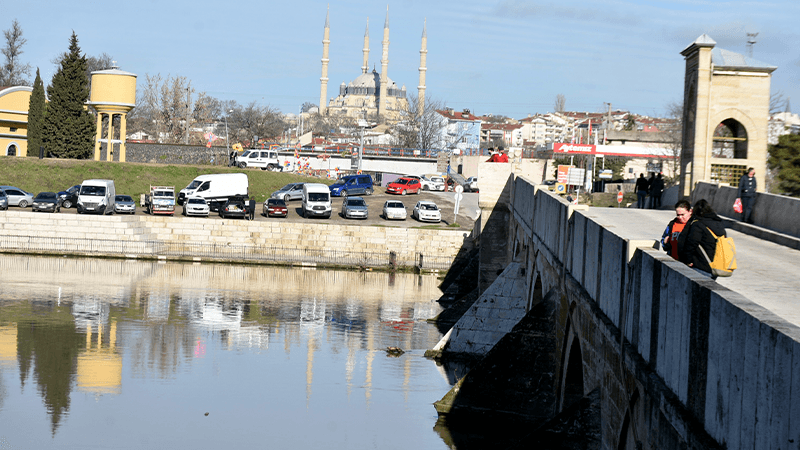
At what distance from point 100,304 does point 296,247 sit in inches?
622

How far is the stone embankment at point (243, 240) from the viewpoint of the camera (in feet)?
149

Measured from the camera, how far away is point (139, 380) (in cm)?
2230

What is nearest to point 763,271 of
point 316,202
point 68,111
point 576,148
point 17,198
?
point 316,202

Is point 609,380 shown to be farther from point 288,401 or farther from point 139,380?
point 139,380

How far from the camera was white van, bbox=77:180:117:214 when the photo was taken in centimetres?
4719

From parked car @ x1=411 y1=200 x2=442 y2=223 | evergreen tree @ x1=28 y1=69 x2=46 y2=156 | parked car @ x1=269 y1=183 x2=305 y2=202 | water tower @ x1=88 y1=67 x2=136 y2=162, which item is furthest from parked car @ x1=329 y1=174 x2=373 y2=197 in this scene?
evergreen tree @ x1=28 y1=69 x2=46 y2=156

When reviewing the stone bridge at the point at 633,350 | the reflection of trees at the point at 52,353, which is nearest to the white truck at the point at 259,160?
the reflection of trees at the point at 52,353

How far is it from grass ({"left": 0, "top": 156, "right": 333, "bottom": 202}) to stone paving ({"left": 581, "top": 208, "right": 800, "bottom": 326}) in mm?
44610

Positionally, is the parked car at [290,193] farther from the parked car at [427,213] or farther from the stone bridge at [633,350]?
the stone bridge at [633,350]

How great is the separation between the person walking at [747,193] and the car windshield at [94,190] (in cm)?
3847

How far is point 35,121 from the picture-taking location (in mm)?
68938

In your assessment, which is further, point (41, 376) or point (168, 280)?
point (168, 280)

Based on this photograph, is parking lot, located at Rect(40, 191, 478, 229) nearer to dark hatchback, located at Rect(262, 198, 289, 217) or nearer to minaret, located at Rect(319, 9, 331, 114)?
dark hatchback, located at Rect(262, 198, 289, 217)

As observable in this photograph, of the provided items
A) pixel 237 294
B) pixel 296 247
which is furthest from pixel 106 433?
pixel 296 247
